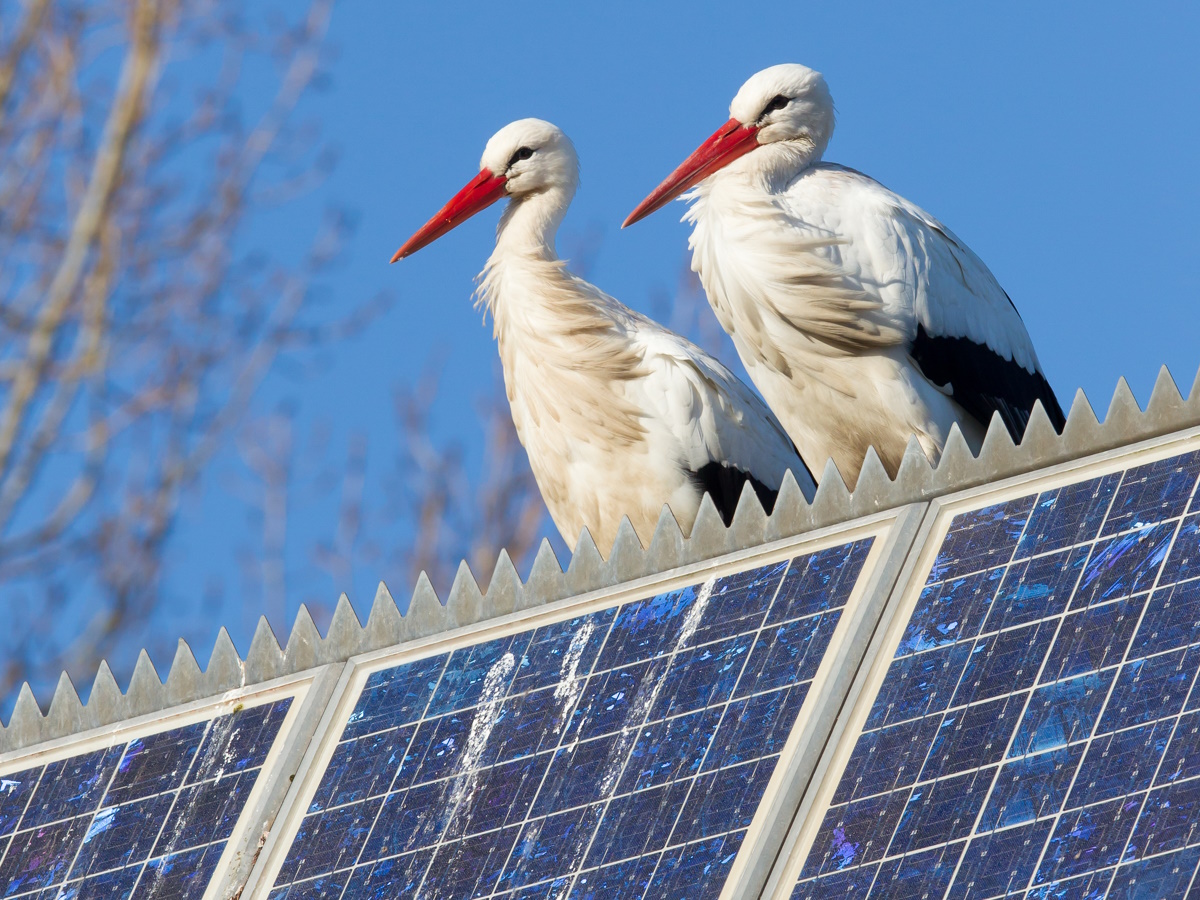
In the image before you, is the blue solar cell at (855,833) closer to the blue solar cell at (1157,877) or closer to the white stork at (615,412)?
the blue solar cell at (1157,877)

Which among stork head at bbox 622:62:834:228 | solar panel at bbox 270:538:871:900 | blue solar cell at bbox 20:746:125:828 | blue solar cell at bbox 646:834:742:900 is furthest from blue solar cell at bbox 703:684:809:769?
stork head at bbox 622:62:834:228

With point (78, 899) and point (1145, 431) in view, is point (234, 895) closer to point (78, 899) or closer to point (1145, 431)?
point (78, 899)

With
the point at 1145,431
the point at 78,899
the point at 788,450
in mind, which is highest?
the point at 1145,431

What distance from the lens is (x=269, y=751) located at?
470 centimetres

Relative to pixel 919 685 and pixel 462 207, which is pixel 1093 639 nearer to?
pixel 919 685

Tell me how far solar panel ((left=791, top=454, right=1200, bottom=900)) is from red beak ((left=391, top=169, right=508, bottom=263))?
14.5ft

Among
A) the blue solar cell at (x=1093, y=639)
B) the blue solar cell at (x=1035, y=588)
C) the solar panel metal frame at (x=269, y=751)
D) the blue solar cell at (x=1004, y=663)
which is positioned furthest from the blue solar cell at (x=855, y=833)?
the solar panel metal frame at (x=269, y=751)

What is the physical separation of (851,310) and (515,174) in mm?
2191

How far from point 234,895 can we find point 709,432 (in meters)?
3.22

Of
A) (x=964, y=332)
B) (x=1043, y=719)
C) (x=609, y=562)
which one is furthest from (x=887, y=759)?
(x=964, y=332)

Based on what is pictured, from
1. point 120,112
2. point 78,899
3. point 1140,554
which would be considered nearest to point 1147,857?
point 1140,554

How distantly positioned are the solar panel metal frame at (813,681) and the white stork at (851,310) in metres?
2.27

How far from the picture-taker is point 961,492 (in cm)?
450

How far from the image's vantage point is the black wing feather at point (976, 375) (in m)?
6.86
